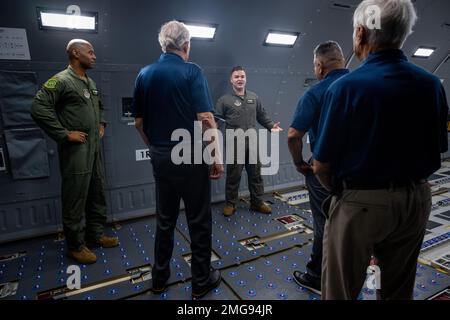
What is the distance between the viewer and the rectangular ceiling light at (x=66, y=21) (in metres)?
3.20

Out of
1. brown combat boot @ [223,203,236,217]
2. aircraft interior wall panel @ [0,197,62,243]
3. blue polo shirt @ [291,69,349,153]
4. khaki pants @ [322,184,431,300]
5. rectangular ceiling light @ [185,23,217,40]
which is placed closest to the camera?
khaki pants @ [322,184,431,300]

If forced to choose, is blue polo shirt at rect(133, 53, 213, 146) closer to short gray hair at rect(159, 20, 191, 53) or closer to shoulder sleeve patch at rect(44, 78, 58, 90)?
short gray hair at rect(159, 20, 191, 53)

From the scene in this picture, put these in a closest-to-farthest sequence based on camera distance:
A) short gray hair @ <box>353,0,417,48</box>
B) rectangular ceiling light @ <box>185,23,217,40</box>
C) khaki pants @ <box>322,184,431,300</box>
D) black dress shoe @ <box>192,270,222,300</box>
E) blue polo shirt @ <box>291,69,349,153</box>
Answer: short gray hair @ <box>353,0,417,48</box>
khaki pants @ <box>322,184,431,300</box>
blue polo shirt @ <box>291,69,349,153</box>
black dress shoe @ <box>192,270,222,300</box>
rectangular ceiling light @ <box>185,23,217,40</box>

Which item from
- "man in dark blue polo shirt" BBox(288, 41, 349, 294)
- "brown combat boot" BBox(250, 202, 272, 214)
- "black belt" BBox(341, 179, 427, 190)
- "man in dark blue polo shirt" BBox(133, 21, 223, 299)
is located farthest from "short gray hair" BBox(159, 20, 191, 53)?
"brown combat boot" BBox(250, 202, 272, 214)

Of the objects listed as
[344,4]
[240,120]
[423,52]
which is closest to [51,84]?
[240,120]

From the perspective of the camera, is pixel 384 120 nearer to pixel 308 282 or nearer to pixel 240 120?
pixel 308 282

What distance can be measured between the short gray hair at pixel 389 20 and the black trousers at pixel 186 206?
4.93 feet

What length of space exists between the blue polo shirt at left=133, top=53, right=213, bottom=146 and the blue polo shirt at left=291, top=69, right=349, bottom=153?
702mm

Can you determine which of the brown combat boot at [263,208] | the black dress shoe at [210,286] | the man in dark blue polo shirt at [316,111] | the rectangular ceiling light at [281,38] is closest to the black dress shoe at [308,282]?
the man in dark blue polo shirt at [316,111]

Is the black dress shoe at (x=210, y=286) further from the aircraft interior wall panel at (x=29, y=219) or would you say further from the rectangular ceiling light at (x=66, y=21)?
the rectangular ceiling light at (x=66, y=21)

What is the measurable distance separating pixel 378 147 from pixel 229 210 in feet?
10.5

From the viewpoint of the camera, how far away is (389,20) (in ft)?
4.68

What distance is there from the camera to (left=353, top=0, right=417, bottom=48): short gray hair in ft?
4.64
